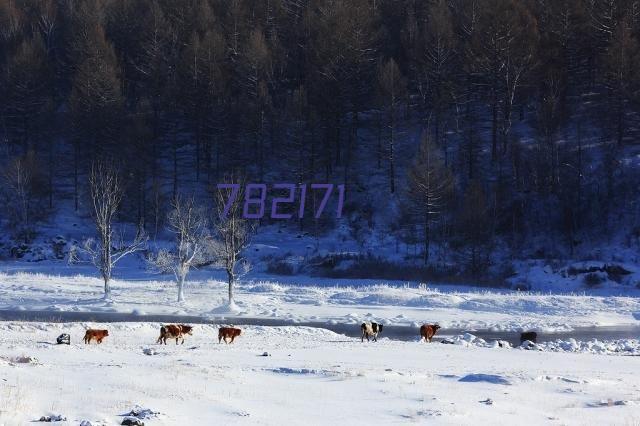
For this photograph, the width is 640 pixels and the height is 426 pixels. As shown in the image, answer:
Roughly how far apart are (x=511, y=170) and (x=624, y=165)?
25.4 ft

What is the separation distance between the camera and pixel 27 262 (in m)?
53.1

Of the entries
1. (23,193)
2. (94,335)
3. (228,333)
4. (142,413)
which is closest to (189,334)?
(228,333)

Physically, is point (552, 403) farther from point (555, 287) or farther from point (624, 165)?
point (624, 165)

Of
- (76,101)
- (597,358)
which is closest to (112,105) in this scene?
(76,101)

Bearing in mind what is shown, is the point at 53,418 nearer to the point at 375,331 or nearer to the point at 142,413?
the point at 142,413

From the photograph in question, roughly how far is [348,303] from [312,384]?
23060 millimetres

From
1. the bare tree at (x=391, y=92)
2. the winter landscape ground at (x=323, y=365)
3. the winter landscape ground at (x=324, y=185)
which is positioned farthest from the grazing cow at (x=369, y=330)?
the bare tree at (x=391, y=92)

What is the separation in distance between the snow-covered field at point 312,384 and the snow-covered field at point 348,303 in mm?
10913

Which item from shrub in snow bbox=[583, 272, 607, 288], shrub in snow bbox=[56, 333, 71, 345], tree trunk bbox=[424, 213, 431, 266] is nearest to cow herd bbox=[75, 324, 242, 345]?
shrub in snow bbox=[56, 333, 71, 345]

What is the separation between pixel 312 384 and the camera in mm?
14398

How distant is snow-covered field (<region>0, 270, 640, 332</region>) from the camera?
110 feet

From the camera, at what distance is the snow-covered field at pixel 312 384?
11.4 m

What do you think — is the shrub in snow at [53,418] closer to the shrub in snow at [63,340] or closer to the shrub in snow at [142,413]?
the shrub in snow at [142,413]

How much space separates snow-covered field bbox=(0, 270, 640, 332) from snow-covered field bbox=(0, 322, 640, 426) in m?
10.9
